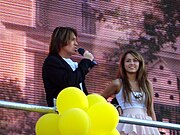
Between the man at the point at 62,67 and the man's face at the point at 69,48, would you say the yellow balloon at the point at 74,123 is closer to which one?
the man at the point at 62,67

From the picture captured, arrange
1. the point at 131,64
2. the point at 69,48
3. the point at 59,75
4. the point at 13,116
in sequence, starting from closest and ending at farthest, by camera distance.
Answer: the point at 59,75, the point at 69,48, the point at 131,64, the point at 13,116

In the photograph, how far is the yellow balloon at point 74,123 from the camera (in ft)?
8.47

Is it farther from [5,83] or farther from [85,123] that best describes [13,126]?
[85,123]

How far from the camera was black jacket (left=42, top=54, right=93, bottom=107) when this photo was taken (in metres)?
2.96

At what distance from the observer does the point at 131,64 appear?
10.9ft

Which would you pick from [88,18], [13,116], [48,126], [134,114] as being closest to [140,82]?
[134,114]

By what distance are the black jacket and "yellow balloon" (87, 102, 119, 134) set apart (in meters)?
0.31

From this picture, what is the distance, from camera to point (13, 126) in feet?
14.3

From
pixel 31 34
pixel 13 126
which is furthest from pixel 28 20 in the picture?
pixel 13 126

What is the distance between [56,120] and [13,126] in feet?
5.72

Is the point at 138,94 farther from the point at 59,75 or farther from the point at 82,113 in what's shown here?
the point at 82,113

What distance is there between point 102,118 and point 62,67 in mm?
412

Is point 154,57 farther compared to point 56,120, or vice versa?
point 154,57

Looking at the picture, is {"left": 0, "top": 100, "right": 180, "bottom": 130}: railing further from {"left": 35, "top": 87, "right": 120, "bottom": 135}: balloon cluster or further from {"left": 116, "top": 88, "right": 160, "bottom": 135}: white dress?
{"left": 116, "top": 88, "right": 160, "bottom": 135}: white dress
